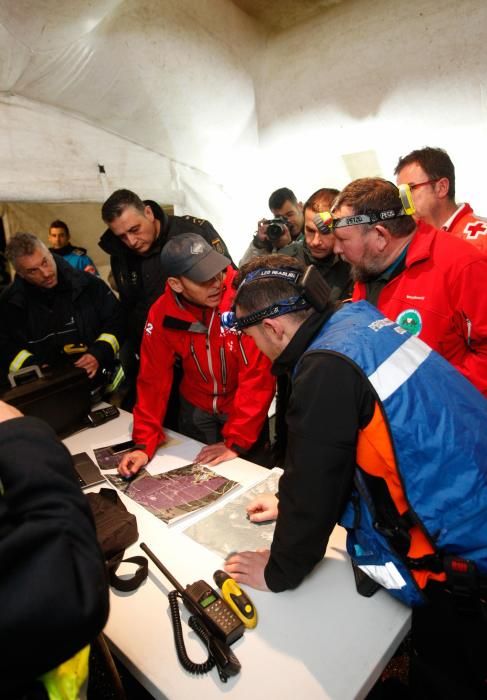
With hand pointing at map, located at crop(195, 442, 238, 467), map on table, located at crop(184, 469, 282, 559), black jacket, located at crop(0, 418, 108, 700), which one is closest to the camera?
black jacket, located at crop(0, 418, 108, 700)

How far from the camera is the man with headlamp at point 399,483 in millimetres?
826

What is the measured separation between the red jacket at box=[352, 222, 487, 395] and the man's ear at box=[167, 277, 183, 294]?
87 centimetres

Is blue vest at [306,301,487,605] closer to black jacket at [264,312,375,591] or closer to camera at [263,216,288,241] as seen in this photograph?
black jacket at [264,312,375,591]

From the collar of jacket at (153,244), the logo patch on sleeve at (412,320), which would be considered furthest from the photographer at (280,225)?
the logo patch on sleeve at (412,320)

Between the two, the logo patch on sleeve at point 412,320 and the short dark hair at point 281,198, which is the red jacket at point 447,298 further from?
the short dark hair at point 281,198

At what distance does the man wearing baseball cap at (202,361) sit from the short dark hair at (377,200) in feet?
1.78

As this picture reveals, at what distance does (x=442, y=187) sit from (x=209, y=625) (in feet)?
6.44

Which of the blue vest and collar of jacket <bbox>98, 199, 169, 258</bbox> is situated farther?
collar of jacket <bbox>98, 199, 169, 258</bbox>

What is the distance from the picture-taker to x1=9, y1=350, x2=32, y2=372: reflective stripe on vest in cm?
214

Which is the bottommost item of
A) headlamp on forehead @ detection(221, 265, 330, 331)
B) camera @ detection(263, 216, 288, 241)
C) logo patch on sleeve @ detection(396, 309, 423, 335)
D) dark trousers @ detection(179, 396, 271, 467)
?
dark trousers @ detection(179, 396, 271, 467)

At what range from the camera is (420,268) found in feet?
4.99

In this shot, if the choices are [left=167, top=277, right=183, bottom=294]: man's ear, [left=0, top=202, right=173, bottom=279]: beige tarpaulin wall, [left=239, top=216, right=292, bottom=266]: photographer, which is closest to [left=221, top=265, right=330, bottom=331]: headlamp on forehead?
[left=167, top=277, right=183, bottom=294]: man's ear

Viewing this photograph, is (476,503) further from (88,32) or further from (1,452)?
(88,32)

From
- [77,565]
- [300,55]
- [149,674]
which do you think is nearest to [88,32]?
[300,55]
